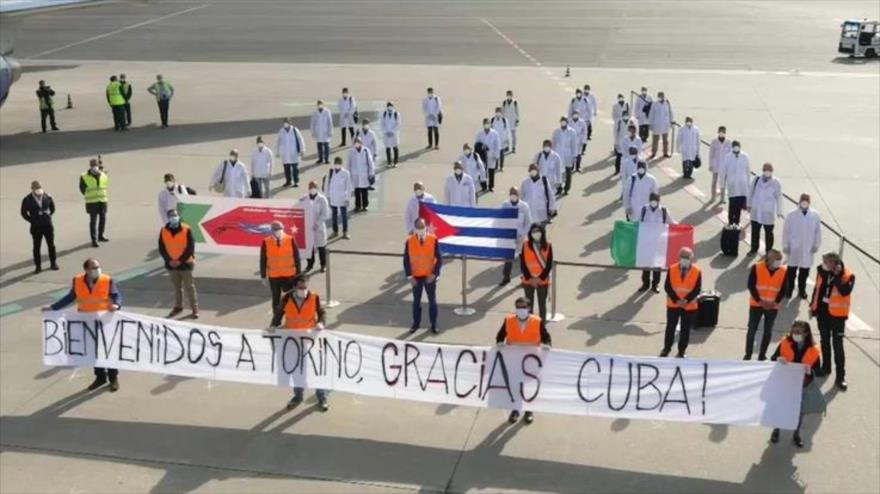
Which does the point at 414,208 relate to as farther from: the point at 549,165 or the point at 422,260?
the point at 549,165

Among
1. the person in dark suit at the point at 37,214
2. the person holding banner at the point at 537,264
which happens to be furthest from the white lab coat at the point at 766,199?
the person in dark suit at the point at 37,214

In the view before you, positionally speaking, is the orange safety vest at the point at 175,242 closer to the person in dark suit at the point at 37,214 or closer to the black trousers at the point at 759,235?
the person in dark suit at the point at 37,214

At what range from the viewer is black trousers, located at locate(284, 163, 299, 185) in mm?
22047

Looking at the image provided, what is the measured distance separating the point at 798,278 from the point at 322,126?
13554 mm

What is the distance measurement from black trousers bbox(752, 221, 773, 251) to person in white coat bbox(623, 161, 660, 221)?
1947 millimetres

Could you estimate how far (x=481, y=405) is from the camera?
10430mm

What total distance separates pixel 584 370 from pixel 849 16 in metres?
58.7

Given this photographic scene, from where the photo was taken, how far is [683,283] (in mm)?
11781

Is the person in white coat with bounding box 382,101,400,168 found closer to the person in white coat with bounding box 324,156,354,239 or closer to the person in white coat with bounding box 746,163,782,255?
the person in white coat with bounding box 324,156,354,239

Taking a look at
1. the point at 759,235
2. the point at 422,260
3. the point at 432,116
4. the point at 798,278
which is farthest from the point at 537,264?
the point at 432,116

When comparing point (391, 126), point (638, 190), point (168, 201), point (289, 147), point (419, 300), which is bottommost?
point (419, 300)

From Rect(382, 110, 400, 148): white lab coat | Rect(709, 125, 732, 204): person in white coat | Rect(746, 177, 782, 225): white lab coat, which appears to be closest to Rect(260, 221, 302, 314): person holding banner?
Rect(746, 177, 782, 225): white lab coat

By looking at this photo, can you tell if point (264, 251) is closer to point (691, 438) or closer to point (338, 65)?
point (691, 438)

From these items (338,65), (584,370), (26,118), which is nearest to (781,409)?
(584,370)
